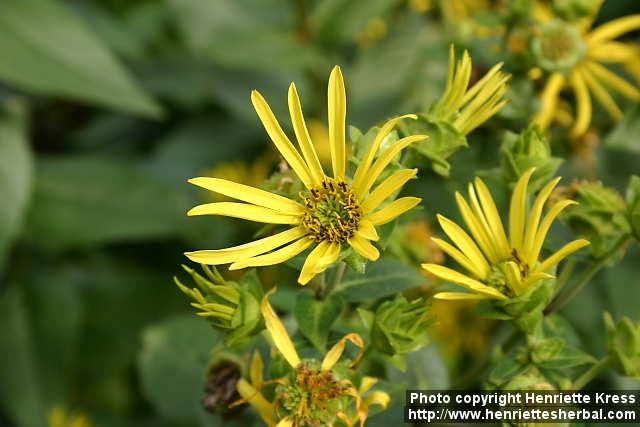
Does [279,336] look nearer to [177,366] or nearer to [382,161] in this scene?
[382,161]

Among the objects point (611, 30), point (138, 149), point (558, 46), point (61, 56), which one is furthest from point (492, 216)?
point (138, 149)

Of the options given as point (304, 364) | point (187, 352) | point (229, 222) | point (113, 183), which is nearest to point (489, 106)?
point (304, 364)

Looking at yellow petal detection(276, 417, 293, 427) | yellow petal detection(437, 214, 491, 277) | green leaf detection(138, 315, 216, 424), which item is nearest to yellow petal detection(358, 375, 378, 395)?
yellow petal detection(276, 417, 293, 427)

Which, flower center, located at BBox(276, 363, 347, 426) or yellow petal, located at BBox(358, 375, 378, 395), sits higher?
yellow petal, located at BBox(358, 375, 378, 395)

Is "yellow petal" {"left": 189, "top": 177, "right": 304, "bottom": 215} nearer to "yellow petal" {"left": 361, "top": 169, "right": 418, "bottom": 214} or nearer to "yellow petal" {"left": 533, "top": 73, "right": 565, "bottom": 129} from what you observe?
"yellow petal" {"left": 361, "top": 169, "right": 418, "bottom": 214}

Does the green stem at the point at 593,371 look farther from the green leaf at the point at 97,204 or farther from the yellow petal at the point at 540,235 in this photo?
the green leaf at the point at 97,204

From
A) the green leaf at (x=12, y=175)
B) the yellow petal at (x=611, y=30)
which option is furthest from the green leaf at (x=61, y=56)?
the yellow petal at (x=611, y=30)
